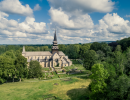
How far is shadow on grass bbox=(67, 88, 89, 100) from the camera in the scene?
22348 millimetres

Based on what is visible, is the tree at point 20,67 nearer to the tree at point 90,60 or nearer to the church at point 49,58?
the tree at point 90,60

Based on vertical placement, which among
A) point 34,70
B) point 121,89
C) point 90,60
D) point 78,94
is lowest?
point 78,94

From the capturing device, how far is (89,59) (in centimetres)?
3953

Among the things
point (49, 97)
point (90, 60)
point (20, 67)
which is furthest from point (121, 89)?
point (20, 67)

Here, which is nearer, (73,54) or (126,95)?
(126,95)

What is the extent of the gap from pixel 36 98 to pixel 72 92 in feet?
29.8

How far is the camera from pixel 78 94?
2411cm

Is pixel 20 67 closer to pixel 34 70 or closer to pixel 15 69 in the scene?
pixel 15 69

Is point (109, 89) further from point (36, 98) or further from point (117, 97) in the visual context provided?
point (36, 98)

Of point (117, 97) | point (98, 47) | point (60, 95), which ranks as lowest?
point (60, 95)

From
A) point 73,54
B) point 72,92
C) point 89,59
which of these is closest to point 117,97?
point 72,92

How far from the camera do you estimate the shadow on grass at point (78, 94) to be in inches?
880

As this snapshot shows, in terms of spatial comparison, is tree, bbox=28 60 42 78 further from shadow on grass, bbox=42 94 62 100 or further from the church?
the church

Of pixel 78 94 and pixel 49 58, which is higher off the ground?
pixel 49 58
